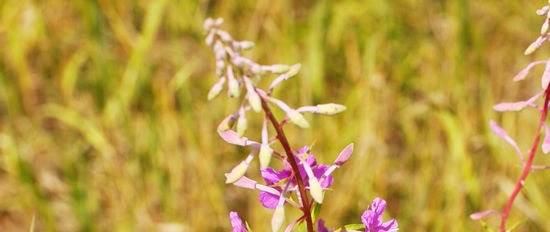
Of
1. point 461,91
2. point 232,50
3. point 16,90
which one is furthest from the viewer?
point 16,90

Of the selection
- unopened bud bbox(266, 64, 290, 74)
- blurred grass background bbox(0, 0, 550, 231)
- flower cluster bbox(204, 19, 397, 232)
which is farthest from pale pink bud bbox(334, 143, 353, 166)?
blurred grass background bbox(0, 0, 550, 231)

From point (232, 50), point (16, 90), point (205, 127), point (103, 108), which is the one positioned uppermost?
point (16, 90)

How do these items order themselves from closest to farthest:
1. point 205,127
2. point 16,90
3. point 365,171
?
point 365,171 → point 205,127 → point 16,90

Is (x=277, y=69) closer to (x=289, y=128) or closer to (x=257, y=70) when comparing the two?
(x=257, y=70)

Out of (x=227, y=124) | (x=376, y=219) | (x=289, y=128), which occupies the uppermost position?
(x=289, y=128)

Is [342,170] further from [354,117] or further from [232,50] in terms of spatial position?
[232,50]

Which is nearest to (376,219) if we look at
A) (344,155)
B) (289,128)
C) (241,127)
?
(344,155)

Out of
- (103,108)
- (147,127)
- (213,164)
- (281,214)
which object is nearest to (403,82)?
(213,164)

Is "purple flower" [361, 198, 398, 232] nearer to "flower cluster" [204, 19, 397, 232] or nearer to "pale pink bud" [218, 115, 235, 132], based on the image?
"flower cluster" [204, 19, 397, 232]

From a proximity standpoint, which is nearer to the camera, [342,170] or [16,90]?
[342,170]

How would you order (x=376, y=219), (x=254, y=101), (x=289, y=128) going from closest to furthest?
1. (x=254, y=101)
2. (x=376, y=219)
3. (x=289, y=128)
